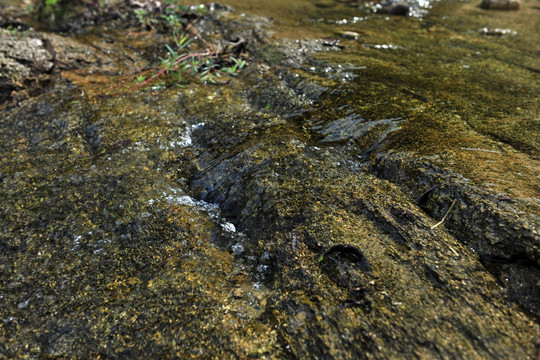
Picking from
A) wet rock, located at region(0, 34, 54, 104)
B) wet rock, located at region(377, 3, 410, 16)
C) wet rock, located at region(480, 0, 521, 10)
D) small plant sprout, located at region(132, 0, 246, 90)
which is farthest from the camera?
wet rock, located at region(480, 0, 521, 10)

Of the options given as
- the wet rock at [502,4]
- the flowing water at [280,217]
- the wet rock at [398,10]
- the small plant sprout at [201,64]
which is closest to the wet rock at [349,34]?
the flowing water at [280,217]

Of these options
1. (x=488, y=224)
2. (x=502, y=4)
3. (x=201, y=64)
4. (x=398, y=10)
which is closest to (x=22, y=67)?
(x=201, y=64)

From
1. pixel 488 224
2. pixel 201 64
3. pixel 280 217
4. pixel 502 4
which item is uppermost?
pixel 502 4

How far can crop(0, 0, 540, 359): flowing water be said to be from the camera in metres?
1.41

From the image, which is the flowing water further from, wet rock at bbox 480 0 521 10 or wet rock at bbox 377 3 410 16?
wet rock at bbox 480 0 521 10

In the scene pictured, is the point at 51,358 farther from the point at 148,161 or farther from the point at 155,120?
the point at 155,120

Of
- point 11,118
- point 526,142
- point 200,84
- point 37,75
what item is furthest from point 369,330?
point 37,75

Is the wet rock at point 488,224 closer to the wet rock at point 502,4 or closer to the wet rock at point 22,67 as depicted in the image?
the wet rock at point 22,67

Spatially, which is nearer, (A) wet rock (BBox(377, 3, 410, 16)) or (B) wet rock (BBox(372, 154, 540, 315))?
(B) wet rock (BBox(372, 154, 540, 315))

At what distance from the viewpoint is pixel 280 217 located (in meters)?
1.95

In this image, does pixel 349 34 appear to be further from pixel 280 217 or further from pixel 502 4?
pixel 502 4

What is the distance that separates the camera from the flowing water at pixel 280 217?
4.62 ft

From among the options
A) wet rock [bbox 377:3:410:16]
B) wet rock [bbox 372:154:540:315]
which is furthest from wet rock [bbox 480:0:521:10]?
wet rock [bbox 372:154:540:315]

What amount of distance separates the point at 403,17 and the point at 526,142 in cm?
559
